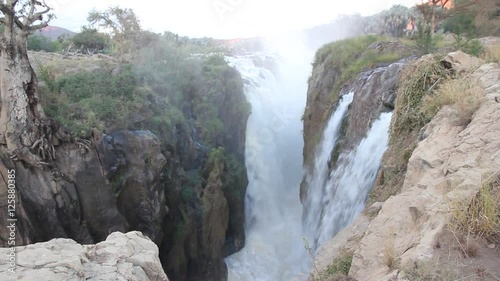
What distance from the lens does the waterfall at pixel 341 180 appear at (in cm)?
689

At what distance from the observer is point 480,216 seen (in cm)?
234

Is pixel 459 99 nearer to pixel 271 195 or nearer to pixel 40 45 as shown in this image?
pixel 271 195

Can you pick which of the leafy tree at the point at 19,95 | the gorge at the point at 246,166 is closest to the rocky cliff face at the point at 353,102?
the gorge at the point at 246,166

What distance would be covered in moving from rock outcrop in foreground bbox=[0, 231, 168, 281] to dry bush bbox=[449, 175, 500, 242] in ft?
9.53

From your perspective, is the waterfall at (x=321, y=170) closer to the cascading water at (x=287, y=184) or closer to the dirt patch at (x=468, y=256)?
the cascading water at (x=287, y=184)

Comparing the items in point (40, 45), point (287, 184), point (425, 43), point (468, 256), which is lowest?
point (287, 184)

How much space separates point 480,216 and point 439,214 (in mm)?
291

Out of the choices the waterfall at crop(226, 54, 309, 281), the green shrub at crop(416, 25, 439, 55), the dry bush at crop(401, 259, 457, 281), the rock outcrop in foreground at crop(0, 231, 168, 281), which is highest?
the green shrub at crop(416, 25, 439, 55)

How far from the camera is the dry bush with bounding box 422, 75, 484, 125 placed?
3.86 metres

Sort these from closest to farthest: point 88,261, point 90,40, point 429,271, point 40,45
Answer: point 429,271
point 88,261
point 40,45
point 90,40

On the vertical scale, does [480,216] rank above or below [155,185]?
above

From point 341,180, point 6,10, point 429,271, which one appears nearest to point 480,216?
point 429,271

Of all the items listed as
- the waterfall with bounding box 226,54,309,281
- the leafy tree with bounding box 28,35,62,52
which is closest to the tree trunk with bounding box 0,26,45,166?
the waterfall with bounding box 226,54,309,281

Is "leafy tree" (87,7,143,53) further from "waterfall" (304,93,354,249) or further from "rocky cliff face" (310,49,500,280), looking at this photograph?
"rocky cliff face" (310,49,500,280)
